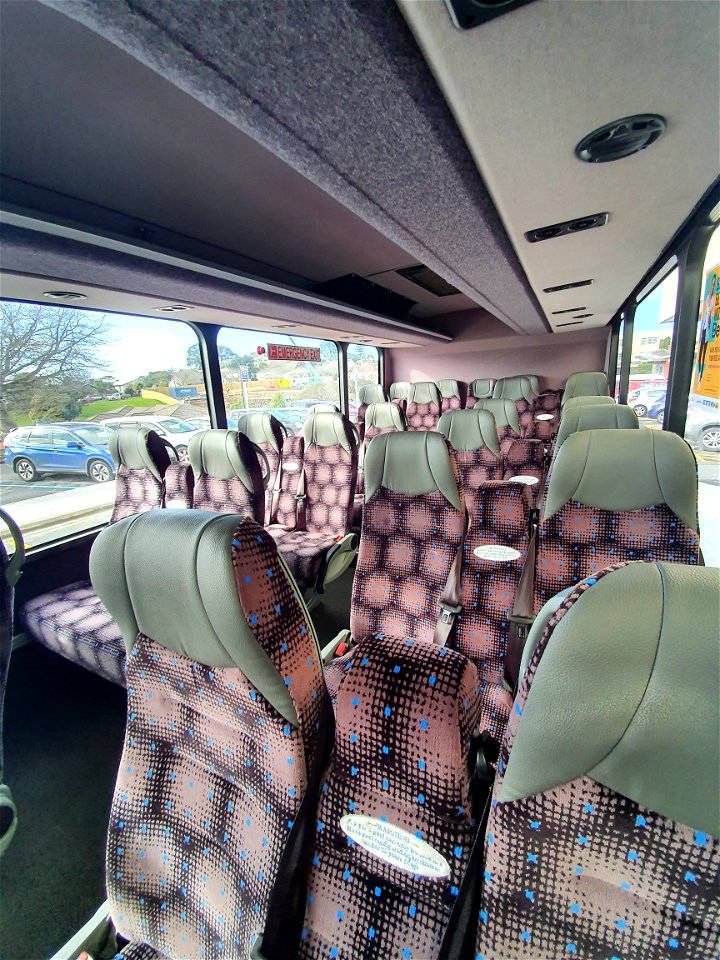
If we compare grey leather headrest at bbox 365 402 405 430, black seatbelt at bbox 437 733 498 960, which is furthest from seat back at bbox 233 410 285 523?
black seatbelt at bbox 437 733 498 960

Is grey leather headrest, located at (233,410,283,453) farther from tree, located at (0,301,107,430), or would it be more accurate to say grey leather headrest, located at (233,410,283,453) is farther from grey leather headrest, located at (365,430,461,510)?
grey leather headrest, located at (365,430,461,510)

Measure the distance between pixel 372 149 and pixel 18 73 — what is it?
1.19 meters

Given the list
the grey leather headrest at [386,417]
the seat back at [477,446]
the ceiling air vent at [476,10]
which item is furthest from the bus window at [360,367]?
the ceiling air vent at [476,10]

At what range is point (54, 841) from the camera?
1619mm

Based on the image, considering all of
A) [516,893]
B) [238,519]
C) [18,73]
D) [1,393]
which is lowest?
[516,893]

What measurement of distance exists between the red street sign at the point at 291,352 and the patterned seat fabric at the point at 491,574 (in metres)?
4.09

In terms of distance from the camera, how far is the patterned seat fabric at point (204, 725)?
0.73 meters

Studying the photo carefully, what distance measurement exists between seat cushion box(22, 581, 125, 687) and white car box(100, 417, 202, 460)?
1.29 m

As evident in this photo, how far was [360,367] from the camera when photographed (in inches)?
315

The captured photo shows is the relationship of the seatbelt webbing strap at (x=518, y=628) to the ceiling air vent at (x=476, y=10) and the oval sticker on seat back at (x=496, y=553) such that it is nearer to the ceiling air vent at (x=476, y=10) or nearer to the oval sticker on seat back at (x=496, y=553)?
the oval sticker on seat back at (x=496, y=553)

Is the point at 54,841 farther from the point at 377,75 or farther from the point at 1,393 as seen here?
the point at 377,75

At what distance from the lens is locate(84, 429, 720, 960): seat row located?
0.51 metres

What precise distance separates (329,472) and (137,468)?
159 cm

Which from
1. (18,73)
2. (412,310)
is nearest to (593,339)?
(412,310)
